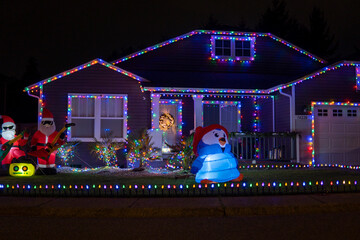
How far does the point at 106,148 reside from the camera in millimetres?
16734

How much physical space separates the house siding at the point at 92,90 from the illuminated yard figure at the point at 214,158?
22.1ft

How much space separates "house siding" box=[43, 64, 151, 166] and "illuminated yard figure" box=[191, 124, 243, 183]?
674 cm

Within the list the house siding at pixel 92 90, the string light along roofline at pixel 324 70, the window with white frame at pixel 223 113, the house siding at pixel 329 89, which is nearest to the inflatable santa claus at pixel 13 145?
the house siding at pixel 92 90

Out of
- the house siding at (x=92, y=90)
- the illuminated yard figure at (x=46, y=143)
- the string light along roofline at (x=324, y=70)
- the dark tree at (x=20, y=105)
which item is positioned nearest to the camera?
the illuminated yard figure at (x=46, y=143)

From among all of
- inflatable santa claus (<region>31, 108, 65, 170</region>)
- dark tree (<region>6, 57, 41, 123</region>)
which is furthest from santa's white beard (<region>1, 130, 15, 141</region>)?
dark tree (<region>6, 57, 41, 123</region>)

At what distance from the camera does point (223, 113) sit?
2036 cm

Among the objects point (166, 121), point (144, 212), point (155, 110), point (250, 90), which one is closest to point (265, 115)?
point (250, 90)

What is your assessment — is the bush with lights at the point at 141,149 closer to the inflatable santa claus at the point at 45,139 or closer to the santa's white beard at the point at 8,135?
the inflatable santa claus at the point at 45,139

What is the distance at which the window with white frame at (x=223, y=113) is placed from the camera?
20.2 meters

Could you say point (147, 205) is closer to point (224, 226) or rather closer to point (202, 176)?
point (224, 226)

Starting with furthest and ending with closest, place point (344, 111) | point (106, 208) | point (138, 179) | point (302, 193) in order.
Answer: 1. point (344, 111)
2. point (138, 179)
3. point (302, 193)
4. point (106, 208)

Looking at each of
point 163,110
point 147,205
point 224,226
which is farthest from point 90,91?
point 224,226

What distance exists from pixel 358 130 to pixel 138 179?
33.4 feet

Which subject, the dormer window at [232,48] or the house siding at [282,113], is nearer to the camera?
the house siding at [282,113]
